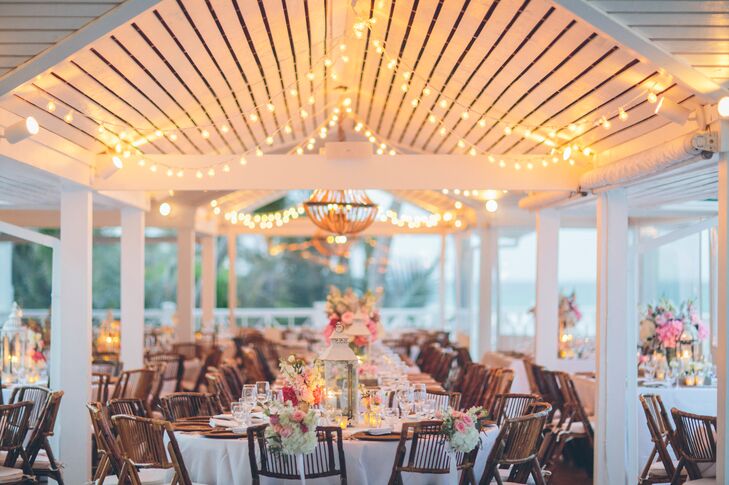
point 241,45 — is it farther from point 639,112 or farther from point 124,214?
point 124,214

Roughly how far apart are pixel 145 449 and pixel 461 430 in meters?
1.90

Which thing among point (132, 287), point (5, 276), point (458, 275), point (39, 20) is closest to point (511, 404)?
point (39, 20)

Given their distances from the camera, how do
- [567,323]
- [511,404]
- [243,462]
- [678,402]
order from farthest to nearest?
[567,323] < [678,402] < [511,404] < [243,462]

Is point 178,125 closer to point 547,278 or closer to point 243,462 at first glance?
point 243,462

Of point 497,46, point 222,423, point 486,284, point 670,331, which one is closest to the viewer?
point 222,423

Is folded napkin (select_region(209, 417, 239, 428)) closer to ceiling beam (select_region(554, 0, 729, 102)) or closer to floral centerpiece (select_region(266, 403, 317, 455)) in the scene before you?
floral centerpiece (select_region(266, 403, 317, 455))

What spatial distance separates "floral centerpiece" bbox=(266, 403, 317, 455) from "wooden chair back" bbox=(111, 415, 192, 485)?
2.13 ft

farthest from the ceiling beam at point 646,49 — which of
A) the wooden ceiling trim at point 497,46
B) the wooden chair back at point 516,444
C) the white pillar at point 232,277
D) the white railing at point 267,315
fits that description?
the white railing at point 267,315

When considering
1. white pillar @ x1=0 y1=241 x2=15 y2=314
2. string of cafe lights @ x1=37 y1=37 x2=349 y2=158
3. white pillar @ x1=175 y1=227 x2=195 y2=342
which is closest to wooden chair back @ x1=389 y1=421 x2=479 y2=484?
string of cafe lights @ x1=37 y1=37 x2=349 y2=158

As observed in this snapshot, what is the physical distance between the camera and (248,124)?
32.7 feet

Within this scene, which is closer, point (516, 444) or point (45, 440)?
point (516, 444)

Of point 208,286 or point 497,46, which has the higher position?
point 497,46

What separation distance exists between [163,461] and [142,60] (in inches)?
101

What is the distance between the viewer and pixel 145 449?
5871 mm
